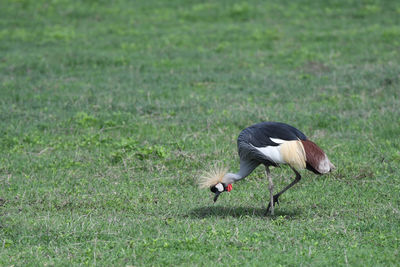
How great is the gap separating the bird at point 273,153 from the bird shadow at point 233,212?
5.5 inches

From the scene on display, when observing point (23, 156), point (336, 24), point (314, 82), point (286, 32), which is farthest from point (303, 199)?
point (336, 24)

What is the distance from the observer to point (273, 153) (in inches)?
265

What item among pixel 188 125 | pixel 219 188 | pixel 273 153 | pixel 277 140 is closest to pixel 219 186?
pixel 219 188

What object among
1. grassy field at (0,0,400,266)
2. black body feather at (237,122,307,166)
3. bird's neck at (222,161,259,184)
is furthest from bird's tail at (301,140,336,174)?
bird's neck at (222,161,259,184)

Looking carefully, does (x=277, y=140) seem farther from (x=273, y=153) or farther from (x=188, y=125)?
(x=188, y=125)

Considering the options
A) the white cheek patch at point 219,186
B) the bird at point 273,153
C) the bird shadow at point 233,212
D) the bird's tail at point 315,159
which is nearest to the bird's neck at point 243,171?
the bird at point 273,153

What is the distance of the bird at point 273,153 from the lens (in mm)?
6715

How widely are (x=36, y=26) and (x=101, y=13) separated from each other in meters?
2.17

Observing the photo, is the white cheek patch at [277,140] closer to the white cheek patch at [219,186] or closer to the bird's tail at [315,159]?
the bird's tail at [315,159]

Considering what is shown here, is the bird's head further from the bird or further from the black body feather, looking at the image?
the black body feather

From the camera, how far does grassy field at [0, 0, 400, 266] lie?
589cm

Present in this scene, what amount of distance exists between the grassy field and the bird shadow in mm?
32

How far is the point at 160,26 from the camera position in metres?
17.6

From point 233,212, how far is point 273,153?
0.90m
